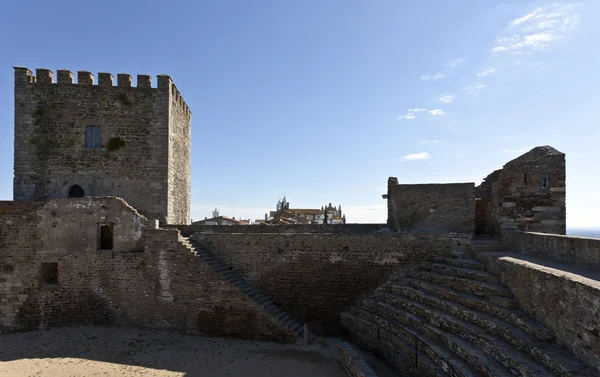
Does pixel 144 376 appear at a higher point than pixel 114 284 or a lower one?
lower

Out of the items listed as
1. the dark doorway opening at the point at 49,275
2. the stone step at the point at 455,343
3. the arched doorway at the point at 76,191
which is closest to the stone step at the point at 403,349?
the stone step at the point at 455,343

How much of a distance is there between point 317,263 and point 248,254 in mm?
2594

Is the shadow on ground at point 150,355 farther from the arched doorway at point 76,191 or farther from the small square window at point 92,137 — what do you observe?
the small square window at point 92,137

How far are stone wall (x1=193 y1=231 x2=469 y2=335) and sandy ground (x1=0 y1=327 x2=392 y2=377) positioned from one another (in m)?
1.44

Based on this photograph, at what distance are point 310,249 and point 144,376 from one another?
6.07 m

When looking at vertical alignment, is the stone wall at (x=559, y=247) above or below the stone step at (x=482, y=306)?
above

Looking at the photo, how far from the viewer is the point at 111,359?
9391 millimetres

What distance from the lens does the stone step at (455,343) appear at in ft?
17.5

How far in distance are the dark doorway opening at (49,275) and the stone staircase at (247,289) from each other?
5.31m

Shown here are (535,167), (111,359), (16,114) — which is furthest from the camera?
(16,114)

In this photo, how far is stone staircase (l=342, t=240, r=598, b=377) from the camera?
5.18 m

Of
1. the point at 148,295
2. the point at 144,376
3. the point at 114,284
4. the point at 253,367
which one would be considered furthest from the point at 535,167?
the point at 114,284

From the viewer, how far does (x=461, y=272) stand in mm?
8328

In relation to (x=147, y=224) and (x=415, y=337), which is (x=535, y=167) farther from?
(x=147, y=224)
